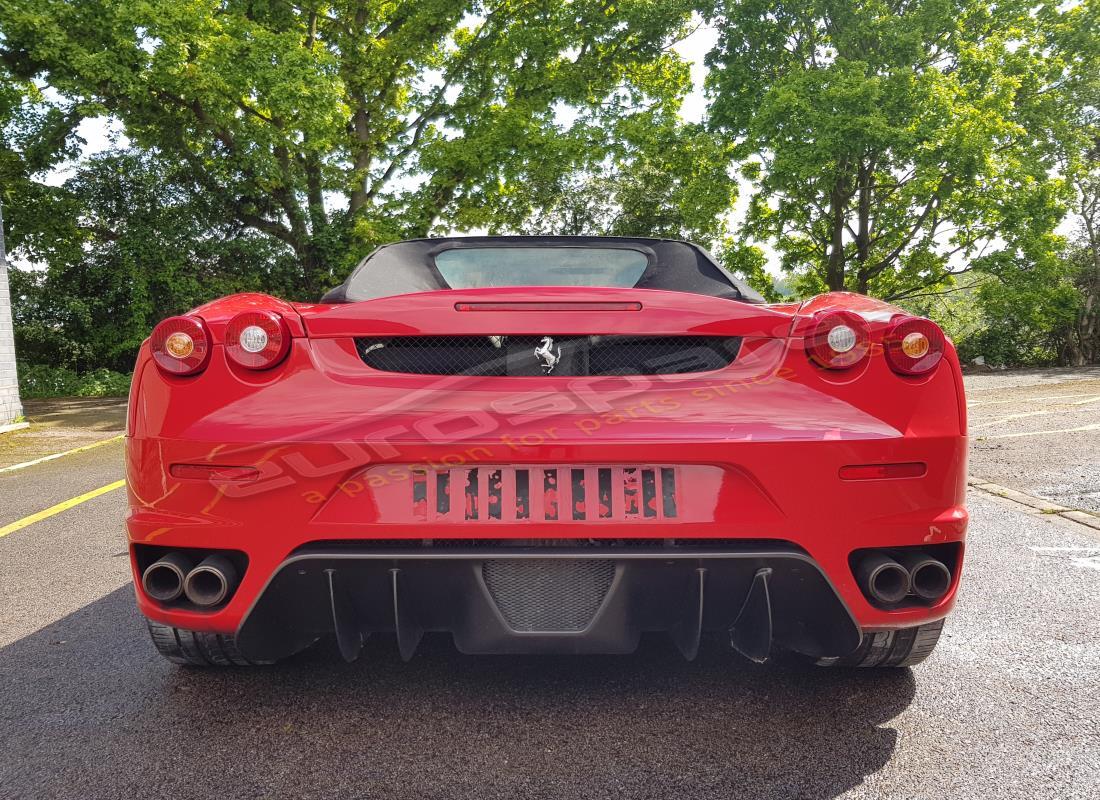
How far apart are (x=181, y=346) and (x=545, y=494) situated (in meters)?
1.02

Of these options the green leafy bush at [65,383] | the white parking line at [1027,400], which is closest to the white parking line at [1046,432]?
the white parking line at [1027,400]

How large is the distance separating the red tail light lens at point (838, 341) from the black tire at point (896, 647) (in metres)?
0.75

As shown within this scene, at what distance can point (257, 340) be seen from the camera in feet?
6.77

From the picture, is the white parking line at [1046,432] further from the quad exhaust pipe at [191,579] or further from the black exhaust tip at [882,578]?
the quad exhaust pipe at [191,579]

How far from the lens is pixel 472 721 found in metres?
2.16

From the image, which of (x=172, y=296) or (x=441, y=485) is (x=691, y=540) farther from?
(x=172, y=296)

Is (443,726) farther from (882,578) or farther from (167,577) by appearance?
(882,578)

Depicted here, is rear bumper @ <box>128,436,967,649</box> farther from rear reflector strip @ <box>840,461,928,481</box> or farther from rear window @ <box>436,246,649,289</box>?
rear window @ <box>436,246,649,289</box>

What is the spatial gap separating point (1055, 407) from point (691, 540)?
11783 mm

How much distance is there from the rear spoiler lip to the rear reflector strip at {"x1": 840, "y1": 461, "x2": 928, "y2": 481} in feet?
1.26

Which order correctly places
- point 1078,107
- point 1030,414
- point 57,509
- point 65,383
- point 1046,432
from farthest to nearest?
point 1078,107
point 65,383
point 1030,414
point 1046,432
point 57,509

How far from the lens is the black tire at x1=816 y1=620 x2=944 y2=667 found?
7.25ft

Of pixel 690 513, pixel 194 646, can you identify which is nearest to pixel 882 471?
pixel 690 513

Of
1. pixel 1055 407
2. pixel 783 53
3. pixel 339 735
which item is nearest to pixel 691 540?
pixel 339 735
